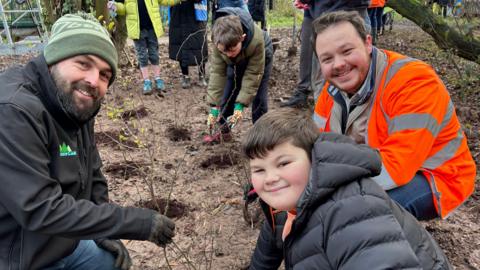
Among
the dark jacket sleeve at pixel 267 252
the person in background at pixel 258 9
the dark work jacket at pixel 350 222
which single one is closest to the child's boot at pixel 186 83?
the person in background at pixel 258 9

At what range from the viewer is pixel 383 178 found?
197 centimetres

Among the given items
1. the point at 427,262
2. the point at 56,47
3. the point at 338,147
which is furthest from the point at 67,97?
the point at 427,262

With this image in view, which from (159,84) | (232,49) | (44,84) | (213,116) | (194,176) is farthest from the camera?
(159,84)

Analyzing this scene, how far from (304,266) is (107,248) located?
4.25 ft

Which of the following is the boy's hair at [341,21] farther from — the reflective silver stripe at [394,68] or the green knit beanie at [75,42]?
the green knit beanie at [75,42]

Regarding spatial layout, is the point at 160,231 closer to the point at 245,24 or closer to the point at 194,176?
the point at 194,176

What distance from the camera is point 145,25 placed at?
533 centimetres

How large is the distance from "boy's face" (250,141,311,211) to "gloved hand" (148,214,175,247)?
579 millimetres

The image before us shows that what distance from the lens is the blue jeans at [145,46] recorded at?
211 inches

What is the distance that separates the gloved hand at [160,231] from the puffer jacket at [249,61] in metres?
1.99

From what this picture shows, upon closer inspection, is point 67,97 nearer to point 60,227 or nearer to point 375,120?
point 60,227

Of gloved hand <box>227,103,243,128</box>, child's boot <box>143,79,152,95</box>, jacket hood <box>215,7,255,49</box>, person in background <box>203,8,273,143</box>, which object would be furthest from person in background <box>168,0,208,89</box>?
jacket hood <box>215,7,255,49</box>

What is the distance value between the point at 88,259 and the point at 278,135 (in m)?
1.32

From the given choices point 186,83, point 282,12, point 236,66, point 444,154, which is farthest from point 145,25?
point 282,12
